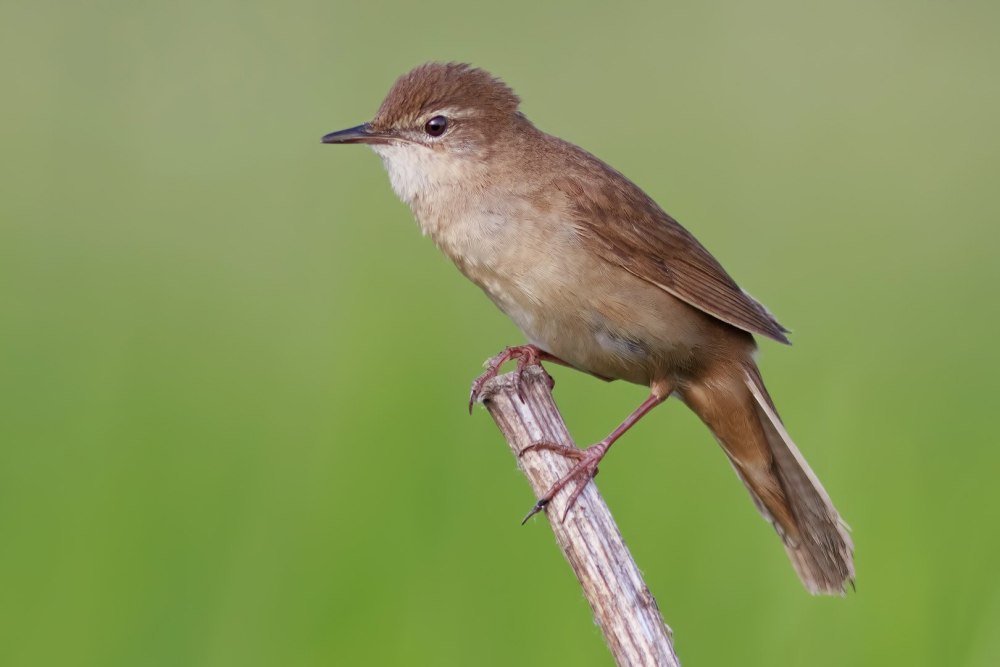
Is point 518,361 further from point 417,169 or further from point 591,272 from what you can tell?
point 417,169

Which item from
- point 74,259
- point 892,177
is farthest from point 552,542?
point 892,177

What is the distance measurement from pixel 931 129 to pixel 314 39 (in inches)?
148

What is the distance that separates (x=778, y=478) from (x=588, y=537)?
123cm

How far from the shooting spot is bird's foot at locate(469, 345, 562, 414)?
3.98 m

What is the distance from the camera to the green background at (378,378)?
14.8 ft

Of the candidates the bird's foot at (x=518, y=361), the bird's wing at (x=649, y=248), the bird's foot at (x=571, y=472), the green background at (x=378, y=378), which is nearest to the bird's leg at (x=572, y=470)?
the bird's foot at (x=571, y=472)

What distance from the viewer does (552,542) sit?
4.80m

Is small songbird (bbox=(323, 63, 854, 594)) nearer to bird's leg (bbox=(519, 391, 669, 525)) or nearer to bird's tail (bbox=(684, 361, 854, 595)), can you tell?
bird's tail (bbox=(684, 361, 854, 595))

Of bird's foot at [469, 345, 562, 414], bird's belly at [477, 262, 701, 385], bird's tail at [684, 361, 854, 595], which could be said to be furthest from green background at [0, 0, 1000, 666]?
bird's belly at [477, 262, 701, 385]

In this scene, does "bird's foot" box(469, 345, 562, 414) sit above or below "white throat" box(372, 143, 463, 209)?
below

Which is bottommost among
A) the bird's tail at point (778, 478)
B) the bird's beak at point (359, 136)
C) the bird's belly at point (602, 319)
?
the bird's tail at point (778, 478)

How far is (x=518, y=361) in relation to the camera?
4.27 metres

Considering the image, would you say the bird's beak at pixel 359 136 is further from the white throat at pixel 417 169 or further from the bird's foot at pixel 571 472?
the bird's foot at pixel 571 472

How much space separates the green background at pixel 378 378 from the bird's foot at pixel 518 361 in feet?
1.96
